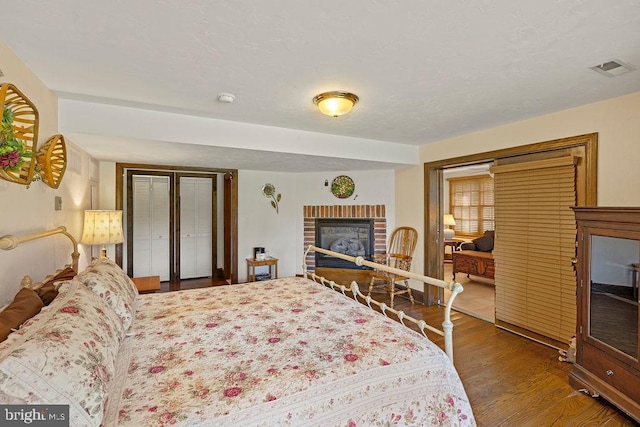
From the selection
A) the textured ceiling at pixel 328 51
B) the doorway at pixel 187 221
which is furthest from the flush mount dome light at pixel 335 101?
the doorway at pixel 187 221

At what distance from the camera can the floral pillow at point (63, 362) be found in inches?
34.4

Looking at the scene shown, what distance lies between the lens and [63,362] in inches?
38.4

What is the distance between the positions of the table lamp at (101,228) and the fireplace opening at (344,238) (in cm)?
308

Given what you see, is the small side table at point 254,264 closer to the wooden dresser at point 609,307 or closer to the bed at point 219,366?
the bed at point 219,366

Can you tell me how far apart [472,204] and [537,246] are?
5062mm

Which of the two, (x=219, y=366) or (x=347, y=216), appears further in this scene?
(x=347, y=216)

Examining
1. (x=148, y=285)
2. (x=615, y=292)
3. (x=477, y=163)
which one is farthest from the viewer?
(x=477, y=163)

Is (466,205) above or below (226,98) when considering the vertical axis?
below

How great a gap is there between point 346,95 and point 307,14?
98 centimetres

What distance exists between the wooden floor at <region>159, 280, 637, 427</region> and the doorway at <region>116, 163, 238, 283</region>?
356cm

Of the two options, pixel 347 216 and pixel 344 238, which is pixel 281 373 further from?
pixel 344 238

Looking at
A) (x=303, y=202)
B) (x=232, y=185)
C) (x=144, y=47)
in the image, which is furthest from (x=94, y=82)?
(x=303, y=202)

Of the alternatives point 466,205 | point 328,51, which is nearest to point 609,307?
point 328,51

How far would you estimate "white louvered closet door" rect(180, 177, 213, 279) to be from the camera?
5564mm
